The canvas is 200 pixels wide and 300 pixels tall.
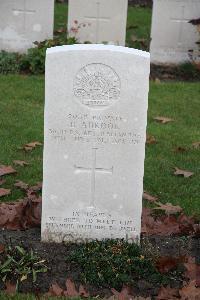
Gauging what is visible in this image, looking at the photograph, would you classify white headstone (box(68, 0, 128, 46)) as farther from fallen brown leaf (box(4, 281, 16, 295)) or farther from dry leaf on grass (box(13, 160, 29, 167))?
fallen brown leaf (box(4, 281, 16, 295))

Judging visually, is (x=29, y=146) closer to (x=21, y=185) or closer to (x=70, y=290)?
(x=21, y=185)

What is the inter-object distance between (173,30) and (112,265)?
22.2ft

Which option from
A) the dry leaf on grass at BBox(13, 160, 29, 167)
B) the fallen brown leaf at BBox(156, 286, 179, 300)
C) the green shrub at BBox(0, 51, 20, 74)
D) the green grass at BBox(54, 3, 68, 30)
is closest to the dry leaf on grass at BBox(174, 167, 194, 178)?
the dry leaf on grass at BBox(13, 160, 29, 167)

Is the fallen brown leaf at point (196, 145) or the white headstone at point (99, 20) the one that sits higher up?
the white headstone at point (99, 20)

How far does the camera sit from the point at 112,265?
13.9 feet

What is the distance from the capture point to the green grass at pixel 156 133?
19.4ft

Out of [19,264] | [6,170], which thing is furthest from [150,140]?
[19,264]

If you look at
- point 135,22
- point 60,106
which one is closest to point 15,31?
point 135,22

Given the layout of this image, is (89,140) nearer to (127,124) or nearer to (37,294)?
(127,124)

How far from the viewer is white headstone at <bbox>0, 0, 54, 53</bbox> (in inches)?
399

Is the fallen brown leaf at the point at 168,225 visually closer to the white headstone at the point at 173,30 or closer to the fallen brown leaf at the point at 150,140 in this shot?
the fallen brown leaf at the point at 150,140

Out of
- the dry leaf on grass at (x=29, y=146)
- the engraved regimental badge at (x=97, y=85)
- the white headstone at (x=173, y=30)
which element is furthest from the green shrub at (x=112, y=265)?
the white headstone at (x=173, y=30)

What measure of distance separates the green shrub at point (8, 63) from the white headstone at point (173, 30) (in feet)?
7.22

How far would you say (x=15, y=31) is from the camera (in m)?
10.3
